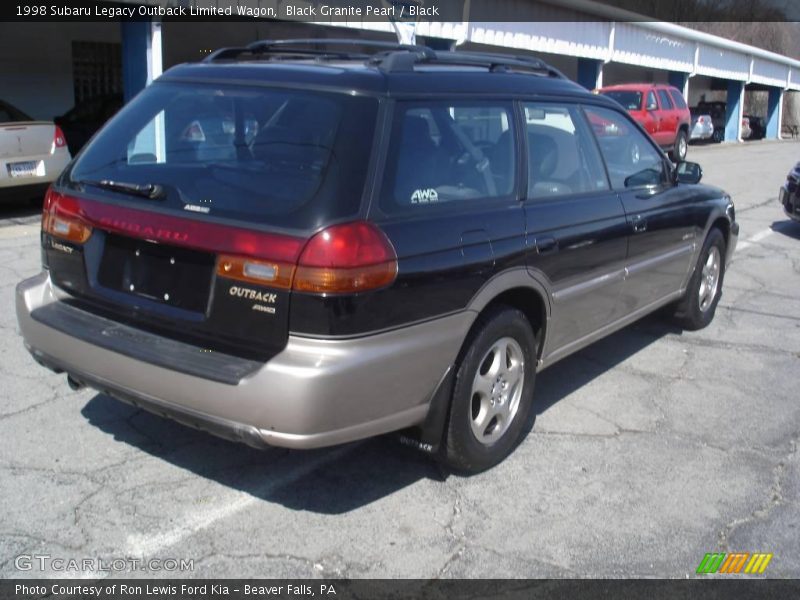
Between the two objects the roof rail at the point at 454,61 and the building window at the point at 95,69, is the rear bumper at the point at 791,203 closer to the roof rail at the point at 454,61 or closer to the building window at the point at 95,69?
the roof rail at the point at 454,61

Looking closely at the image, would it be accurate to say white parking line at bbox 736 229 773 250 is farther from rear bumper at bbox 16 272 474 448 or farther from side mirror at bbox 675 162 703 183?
rear bumper at bbox 16 272 474 448

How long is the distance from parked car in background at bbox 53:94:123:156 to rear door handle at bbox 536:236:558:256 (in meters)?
14.2

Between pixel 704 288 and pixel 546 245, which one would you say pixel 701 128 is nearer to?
pixel 704 288

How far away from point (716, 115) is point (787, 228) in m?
27.9

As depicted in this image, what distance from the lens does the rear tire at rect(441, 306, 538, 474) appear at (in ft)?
12.6

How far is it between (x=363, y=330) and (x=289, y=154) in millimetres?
819

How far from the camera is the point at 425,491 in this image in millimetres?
3951

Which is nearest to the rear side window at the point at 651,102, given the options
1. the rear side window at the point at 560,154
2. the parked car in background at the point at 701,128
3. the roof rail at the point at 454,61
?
the parked car in background at the point at 701,128

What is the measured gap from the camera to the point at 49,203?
4.04 metres

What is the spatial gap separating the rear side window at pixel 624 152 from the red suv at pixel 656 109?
16.1 meters

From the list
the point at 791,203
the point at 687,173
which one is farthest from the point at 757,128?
the point at 687,173

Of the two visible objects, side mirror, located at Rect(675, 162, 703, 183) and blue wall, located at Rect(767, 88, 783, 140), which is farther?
blue wall, located at Rect(767, 88, 783, 140)

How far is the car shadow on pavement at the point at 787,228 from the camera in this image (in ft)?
37.8

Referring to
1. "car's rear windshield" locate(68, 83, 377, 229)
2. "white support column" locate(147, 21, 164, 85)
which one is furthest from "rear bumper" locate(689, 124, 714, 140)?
"car's rear windshield" locate(68, 83, 377, 229)
